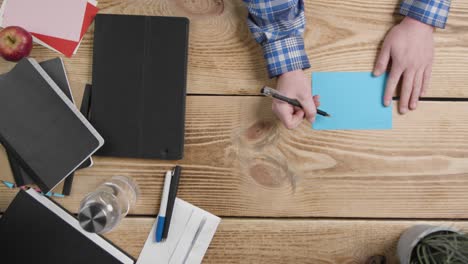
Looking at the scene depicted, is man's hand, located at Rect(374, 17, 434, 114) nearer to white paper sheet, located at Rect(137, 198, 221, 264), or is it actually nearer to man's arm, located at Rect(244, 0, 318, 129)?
man's arm, located at Rect(244, 0, 318, 129)

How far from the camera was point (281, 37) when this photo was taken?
663 millimetres

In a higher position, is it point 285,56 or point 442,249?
point 285,56

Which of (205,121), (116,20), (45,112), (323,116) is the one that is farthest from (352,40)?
(45,112)

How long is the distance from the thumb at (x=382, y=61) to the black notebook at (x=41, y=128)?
0.55 meters

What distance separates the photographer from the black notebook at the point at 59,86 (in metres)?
0.67


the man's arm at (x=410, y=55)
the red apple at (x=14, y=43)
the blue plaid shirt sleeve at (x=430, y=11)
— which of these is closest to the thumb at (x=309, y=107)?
the man's arm at (x=410, y=55)

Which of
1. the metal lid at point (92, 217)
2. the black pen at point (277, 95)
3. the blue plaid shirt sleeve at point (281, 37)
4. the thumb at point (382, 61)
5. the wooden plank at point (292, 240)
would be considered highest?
the blue plaid shirt sleeve at point (281, 37)

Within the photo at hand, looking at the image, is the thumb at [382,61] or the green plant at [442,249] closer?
the green plant at [442,249]

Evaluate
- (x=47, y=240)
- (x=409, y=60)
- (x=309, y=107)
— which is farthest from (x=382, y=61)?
(x=47, y=240)

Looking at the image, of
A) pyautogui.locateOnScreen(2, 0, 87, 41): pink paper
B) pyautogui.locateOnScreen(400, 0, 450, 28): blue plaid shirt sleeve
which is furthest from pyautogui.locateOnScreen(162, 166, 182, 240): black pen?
pyautogui.locateOnScreen(400, 0, 450, 28): blue plaid shirt sleeve

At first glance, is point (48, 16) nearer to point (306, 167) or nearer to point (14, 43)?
point (14, 43)

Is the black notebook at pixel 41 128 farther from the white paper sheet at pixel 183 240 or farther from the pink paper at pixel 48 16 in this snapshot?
the white paper sheet at pixel 183 240

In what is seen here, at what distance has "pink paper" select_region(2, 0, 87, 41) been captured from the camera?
0.70m

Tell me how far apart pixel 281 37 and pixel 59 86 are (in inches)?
17.6
